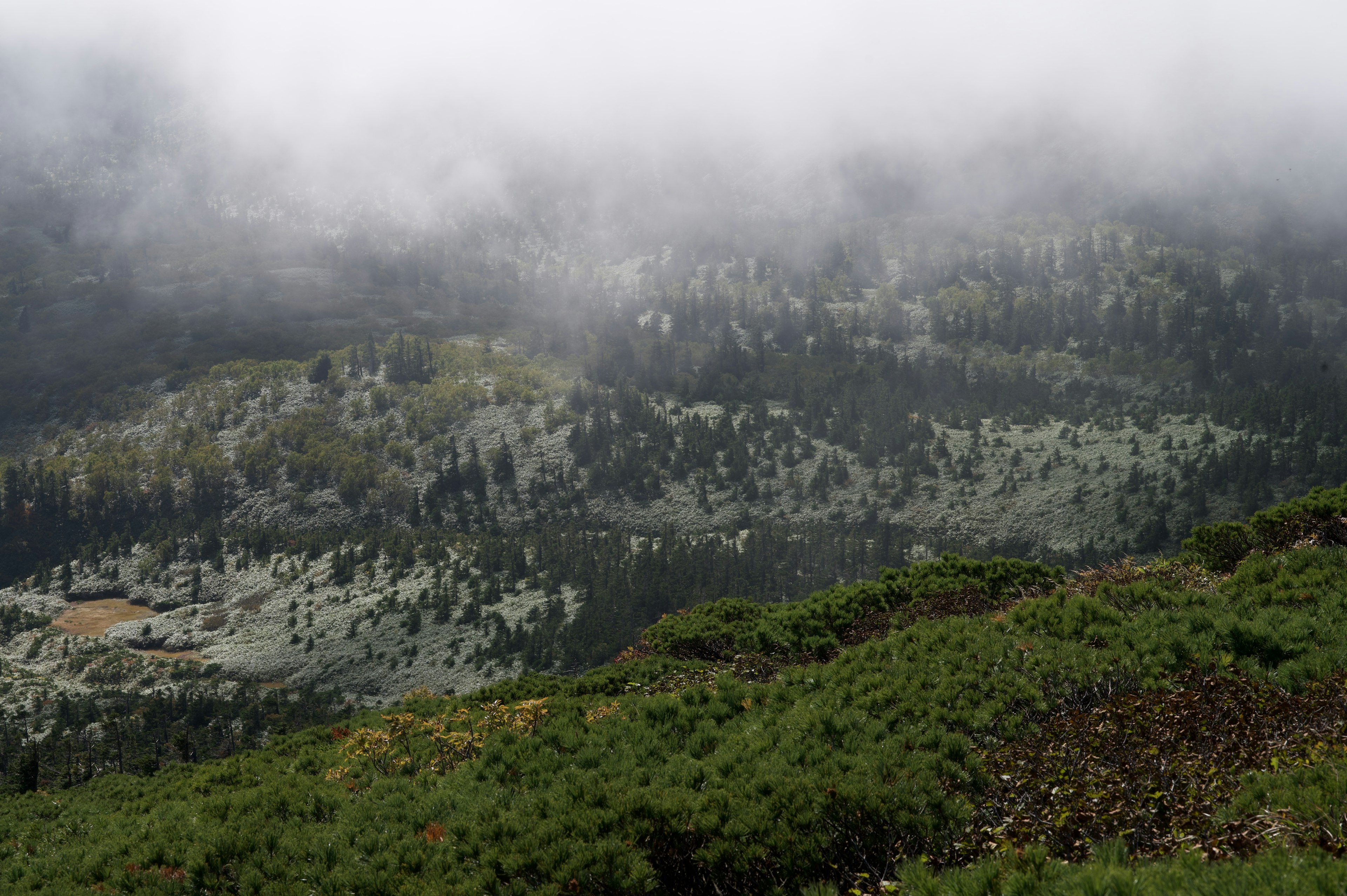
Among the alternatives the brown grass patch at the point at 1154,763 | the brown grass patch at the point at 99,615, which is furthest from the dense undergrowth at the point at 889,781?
the brown grass patch at the point at 99,615

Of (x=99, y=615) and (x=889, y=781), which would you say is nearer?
(x=889, y=781)

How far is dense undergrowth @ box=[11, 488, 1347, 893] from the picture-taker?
8.20m

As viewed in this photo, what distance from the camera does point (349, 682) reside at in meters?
130

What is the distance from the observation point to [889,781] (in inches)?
423

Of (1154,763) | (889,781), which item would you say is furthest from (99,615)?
(1154,763)

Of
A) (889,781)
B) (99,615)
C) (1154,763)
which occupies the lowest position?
(99,615)

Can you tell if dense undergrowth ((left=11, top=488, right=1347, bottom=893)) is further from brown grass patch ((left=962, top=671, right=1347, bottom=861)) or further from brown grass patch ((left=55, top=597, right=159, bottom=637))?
brown grass patch ((left=55, top=597, right=159, bottom=637))

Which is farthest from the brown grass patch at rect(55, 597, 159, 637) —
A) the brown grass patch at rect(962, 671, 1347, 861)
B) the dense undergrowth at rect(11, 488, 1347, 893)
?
the brown grass patch at rect(962, 671, 1347, 861)

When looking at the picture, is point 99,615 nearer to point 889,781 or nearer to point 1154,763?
point 889,781

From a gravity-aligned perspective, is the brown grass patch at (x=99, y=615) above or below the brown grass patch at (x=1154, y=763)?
below

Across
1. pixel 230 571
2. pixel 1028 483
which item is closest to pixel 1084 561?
pixel 1028 483

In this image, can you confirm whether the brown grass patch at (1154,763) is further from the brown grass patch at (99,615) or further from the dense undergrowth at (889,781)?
the brown grass patch at (99,615)

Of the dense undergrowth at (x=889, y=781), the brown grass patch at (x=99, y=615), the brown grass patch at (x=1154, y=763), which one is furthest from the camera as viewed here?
the brown grass patch at (x=99, y=615)

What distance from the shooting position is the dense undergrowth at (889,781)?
26.9 feet
